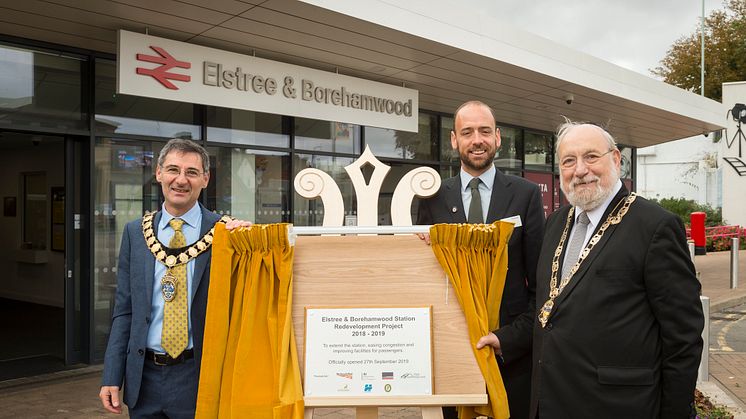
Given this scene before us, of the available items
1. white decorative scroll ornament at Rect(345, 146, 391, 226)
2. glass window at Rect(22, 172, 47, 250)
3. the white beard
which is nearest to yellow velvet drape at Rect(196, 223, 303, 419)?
white decorative scroll ornament at Rect(345, 146, 391, 226)

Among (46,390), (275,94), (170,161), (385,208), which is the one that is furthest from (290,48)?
(170,161)

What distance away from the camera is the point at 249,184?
785 cm

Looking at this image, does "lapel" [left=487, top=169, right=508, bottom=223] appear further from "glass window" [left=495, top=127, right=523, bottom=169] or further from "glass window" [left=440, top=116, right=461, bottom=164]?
"glass window" [left=495, top=127, right=523, bottom=169]

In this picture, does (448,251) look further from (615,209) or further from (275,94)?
(275,94)

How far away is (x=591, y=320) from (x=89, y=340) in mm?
5714

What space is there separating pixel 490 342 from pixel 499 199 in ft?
2.37

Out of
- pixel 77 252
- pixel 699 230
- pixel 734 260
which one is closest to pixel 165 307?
pixel 77 252

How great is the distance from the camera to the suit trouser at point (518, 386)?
8.61 ft

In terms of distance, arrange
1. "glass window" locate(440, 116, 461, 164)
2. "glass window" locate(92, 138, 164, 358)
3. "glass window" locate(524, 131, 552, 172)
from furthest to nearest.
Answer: "glass window" locate(524, 131, 552, 172) < "glass window" locate(440, 116, 461, 164) < "glass window" locate(92, 138, 164, 358)

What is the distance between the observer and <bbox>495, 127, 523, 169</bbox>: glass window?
12.5m

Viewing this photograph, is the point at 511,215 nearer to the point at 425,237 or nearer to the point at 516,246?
the point at 516,246

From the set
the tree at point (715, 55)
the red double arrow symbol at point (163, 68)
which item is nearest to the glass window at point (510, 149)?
the red double arrow symbol at point (163, 68)

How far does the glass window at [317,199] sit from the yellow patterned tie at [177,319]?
18.9 feet

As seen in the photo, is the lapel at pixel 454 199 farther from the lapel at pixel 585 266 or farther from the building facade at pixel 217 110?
the building facade at pixel 217 110
